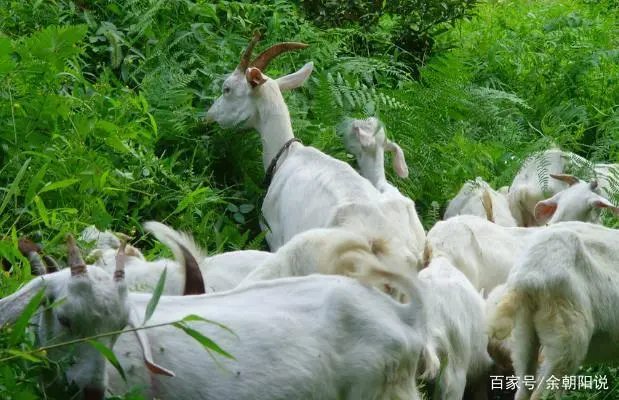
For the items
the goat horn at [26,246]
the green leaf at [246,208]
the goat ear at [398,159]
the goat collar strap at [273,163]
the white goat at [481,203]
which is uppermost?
the goat horn at [26,246]

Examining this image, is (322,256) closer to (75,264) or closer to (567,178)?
(75,264)

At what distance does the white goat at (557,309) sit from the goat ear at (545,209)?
186 centimetres

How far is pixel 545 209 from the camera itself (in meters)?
8.18

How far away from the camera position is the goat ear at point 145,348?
433cm

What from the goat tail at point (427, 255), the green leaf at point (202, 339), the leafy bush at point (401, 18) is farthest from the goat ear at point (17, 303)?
the leafy bush at point (401, 18)

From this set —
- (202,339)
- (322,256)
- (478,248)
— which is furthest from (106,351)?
(478,248)

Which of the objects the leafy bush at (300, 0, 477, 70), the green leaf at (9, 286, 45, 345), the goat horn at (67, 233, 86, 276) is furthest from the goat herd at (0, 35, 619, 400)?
the leafy bush at (300, 0, 477, 70)

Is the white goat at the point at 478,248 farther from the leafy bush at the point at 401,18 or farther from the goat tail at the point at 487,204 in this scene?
the leafy bush at the point at 401,18

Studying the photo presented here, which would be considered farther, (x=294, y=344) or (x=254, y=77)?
(x=254, y=77)

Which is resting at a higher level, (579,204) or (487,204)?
(579,204)

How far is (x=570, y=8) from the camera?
1436cm

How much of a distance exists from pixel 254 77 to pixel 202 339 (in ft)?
16.3

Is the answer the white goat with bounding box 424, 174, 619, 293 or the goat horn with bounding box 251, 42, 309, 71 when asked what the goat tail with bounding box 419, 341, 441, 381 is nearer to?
the white goat with bounding box 424, 174, 619, 293

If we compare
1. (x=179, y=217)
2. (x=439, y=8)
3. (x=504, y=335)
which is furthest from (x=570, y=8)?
(x=504, y=335)
